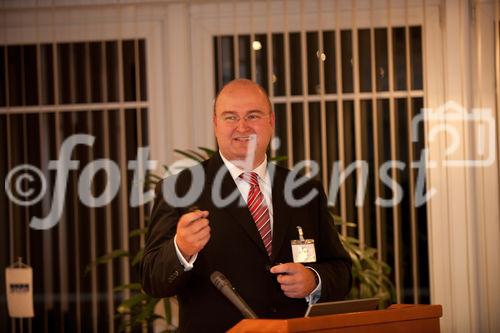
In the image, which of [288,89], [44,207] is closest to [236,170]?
[288,89]

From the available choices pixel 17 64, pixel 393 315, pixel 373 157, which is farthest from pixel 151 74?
pixel 393 315

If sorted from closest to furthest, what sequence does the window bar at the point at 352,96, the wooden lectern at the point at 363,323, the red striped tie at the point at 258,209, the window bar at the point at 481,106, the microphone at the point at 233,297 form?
1. the wooden lectern at the point at 363,323
2. the microphone at the point at 233,297
3. the red striped tie at the point at 258,209
4. the window bar at the point at 481,106
5. the window bar at the point at 352,96

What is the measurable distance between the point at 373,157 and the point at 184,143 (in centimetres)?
112

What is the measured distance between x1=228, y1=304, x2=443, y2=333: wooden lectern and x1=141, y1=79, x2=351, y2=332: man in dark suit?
1.47 ft

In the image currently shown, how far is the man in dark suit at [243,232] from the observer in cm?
251

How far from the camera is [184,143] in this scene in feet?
16.3

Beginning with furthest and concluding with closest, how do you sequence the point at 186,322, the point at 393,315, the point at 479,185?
the point at 479,185 → the point at 186,322 → the point at 393,315

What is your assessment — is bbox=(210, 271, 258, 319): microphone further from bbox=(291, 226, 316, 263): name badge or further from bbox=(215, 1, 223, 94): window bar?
bbox=(215, 1, 223, 94): window bar

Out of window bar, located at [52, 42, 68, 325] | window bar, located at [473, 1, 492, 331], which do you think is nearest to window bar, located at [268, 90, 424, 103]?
window bar, located at [473, 1, 492, 331]

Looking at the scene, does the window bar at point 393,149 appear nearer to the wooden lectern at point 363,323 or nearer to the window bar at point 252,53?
the window bar at point 252,53

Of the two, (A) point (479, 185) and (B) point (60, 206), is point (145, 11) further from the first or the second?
(A) point (479, 185)

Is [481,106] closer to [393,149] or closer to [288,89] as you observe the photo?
[393,149]

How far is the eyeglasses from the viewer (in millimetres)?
2650

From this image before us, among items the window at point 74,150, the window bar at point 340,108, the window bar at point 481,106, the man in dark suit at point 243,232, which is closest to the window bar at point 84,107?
the window at point 74,150
